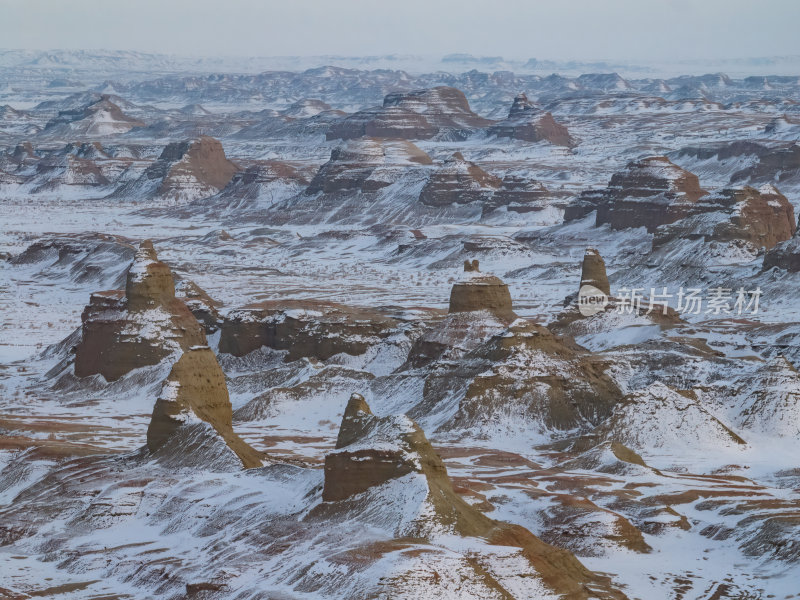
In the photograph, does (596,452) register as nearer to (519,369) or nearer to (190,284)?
(519,369)

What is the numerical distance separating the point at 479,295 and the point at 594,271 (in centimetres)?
1880

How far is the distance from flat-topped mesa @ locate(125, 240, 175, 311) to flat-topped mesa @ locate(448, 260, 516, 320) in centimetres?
1860

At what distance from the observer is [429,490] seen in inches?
1727

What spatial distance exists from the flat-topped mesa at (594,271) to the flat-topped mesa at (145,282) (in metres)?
28.5

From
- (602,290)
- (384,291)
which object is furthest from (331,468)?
(384,291)

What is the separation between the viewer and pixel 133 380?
95500mm

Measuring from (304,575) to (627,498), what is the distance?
17.2m

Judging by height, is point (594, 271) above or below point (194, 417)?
below

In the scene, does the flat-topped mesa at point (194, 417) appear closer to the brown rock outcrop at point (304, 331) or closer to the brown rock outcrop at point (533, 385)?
the brown rock outcrop at point (533, 385)

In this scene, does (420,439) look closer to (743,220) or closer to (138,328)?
(138,328)

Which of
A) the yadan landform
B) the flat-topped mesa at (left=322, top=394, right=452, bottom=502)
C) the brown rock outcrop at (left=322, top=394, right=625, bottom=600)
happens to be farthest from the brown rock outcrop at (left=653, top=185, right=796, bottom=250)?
the flat-topped mesa at (left=322, top=394, right=452, bottom=502)

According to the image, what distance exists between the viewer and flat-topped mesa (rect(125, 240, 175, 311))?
319 feet

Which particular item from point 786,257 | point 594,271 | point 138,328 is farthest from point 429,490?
point 786,257

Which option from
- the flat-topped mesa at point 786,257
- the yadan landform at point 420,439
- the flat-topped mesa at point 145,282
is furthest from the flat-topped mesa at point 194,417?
the flat-topped mesa at point 786,257
